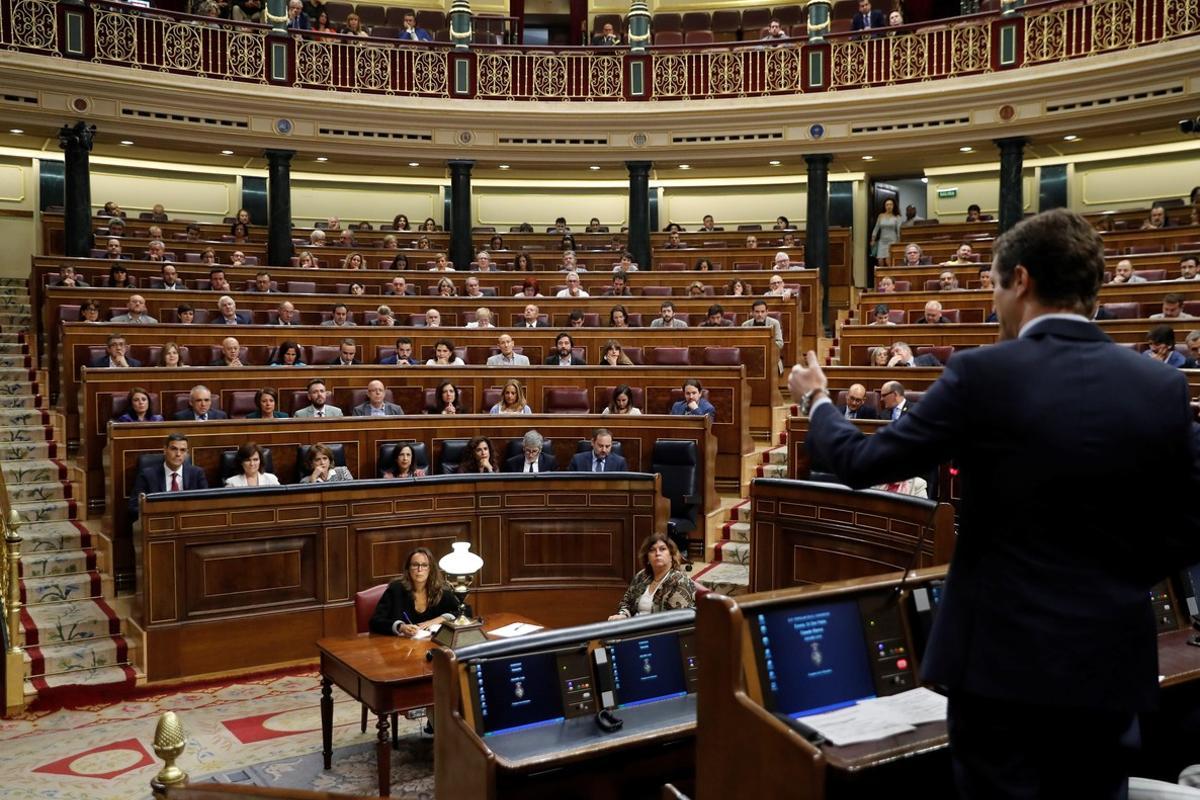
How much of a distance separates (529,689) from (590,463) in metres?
4.06

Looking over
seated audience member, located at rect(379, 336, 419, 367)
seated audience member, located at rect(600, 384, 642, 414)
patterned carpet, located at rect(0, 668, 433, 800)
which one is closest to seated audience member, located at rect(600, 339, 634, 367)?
seated audience member, located at rect(600, 384, 642, 414)

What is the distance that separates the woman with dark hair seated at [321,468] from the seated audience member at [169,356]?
143 centimetres

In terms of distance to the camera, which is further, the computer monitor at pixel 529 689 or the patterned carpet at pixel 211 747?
the patterned carpet at pixel 211 747

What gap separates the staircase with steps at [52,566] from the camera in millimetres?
5164

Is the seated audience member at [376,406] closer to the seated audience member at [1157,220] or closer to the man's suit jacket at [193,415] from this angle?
the man's suit jacket at [193,415]

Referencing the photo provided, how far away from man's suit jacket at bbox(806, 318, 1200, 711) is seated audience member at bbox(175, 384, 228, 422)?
18.2 ft

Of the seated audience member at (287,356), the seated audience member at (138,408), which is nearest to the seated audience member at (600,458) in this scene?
the seated audience member at (287,356)

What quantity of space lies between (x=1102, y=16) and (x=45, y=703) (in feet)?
A: 36.2

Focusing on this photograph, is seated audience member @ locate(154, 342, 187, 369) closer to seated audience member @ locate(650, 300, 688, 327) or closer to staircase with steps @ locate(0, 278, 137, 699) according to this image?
staircase with steps @ locate(0, 278, 137, 699)

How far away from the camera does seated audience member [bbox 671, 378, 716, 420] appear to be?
7109 mm

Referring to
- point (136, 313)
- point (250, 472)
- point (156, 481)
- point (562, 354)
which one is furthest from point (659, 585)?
point (136, 313)

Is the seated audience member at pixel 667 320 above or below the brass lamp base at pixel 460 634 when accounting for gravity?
above

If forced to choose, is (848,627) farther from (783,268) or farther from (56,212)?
(56,212)

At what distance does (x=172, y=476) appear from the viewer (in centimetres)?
573
